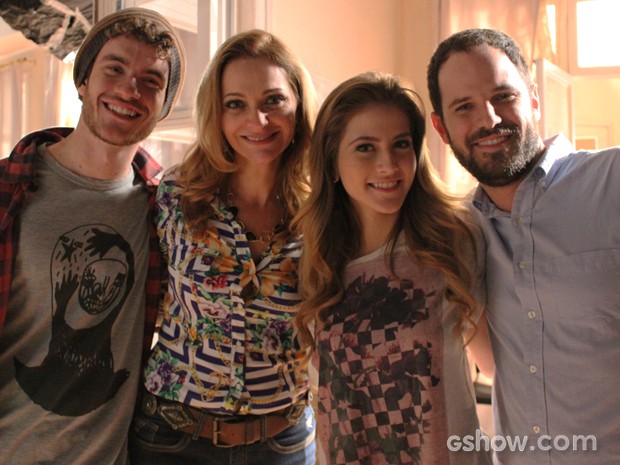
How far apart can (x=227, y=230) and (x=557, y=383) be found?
895 millimetres

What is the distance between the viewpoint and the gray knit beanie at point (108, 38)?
5.95 ft

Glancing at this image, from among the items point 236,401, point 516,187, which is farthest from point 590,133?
point 236,401

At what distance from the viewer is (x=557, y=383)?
1385 millimetres

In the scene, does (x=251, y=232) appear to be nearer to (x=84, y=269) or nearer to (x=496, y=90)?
(x=84, y=269)

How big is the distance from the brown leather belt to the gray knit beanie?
2.82ft

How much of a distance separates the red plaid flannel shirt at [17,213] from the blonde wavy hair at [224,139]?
0.50ft

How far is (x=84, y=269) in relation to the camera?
1627mm

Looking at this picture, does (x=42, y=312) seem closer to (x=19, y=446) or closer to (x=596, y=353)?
(x=19, y=446)

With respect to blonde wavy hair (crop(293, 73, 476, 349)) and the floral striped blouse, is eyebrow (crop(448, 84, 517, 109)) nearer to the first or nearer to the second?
blonde wavy hair (crop(293, 73, 476, 349))

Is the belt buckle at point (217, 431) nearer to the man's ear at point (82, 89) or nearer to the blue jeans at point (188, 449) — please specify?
the blue jeans at point (188, 449)

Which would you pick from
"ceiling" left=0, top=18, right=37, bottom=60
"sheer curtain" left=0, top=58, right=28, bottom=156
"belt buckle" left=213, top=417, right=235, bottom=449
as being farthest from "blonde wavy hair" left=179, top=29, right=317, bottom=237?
"sheer curtain" left=0, top=58, right=28, bottom=156

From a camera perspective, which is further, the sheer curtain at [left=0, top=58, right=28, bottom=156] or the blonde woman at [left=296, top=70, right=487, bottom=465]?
the sheer curtain at [left=0, top=58, right=28, bottom=156]

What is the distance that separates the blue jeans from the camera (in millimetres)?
1611

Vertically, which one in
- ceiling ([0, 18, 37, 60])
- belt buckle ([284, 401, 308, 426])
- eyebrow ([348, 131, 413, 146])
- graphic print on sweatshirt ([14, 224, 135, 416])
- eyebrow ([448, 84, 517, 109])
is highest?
ceiling ([0, 18, 37, 60])
